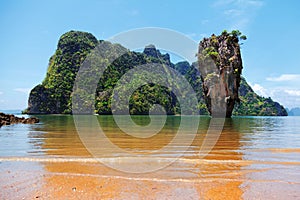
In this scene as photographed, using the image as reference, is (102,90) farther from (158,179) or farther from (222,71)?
(158,179)

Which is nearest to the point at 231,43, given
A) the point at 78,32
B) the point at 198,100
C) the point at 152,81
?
the point at 152,81

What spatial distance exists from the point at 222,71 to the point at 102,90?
171ft

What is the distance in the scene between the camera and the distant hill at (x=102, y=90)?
83.8 metres

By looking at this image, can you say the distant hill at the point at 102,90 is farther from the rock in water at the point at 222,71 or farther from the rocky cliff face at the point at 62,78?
the rock in water at the point at 222,71

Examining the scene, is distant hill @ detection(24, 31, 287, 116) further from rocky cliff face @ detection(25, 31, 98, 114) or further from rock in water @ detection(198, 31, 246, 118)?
rock in water @ detection(198, 31, 246, 118)

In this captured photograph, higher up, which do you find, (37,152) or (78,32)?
(78,32)

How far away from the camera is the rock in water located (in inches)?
1928

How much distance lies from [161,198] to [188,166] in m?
2.44

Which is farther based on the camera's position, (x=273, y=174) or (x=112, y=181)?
(x=273, y=174)

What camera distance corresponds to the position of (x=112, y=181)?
15.4 ft

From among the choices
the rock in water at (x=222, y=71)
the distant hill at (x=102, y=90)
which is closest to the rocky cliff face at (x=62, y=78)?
the distant hill at (x=102, y=90)

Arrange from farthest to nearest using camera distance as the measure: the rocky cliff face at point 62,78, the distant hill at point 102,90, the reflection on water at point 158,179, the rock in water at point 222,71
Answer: the rocky cliff face at point 62,78 < the distant hill at point 102,90 < the rock in water at point 222,71 < the reflection on water at point 158,179

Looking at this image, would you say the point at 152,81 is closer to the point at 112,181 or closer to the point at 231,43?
the point at 231,43

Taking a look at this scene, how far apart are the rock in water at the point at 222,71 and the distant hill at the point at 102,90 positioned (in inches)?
988
